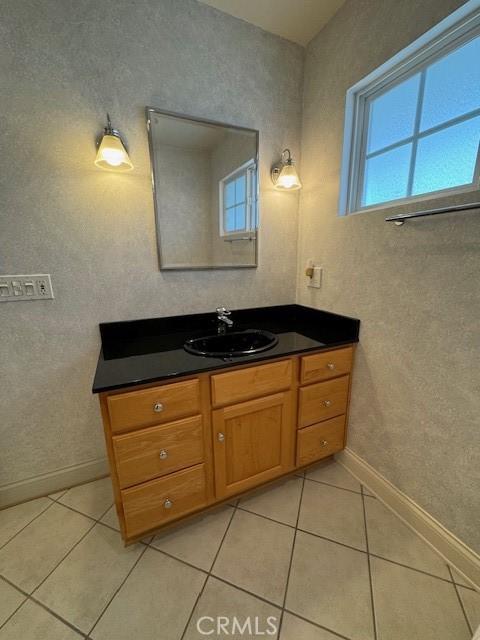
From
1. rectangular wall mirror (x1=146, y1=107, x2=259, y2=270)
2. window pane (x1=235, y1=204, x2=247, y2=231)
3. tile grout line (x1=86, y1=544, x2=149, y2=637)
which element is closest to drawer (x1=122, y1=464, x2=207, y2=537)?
tile grout line (x1=86, y1=544, x2=149, y2=637)

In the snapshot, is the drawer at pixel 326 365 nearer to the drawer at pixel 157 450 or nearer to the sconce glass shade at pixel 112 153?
the drawer at pixel 157 450

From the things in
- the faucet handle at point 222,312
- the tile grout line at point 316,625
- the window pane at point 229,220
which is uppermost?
the window pane at point 229,220

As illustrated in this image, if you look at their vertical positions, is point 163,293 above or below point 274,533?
above

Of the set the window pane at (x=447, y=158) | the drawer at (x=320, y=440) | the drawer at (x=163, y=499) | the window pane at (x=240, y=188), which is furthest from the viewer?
the window pane at (x=240, y=188)

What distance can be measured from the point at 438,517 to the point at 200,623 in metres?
1.07

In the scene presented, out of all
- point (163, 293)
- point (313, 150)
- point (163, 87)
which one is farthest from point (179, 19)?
point (163, 293)

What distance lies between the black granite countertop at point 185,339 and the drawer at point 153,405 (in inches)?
2.1

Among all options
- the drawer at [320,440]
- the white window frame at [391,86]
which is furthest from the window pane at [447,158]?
the drawer at [320,440]

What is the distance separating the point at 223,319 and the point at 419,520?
136 cm

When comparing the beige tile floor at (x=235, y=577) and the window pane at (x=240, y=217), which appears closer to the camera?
the beige tile floor at (x=235, y=577)

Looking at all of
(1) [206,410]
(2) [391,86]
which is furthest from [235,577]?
(2) [391,86]

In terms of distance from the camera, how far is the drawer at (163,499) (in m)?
1.08

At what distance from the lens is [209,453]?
120 centimetres

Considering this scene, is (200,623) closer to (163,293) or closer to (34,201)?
(163,293)
